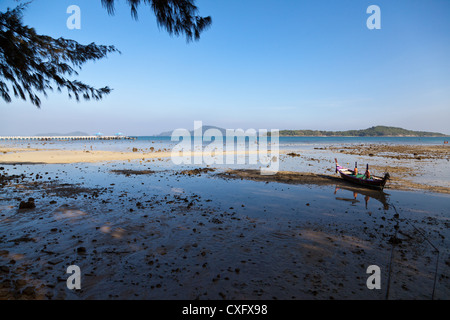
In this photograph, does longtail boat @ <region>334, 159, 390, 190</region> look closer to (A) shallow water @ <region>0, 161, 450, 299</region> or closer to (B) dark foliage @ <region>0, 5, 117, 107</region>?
(A) shallow water @ <region>0, 161, 450, 299</region>

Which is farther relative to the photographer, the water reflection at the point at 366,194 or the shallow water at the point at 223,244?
the water reflection at the point at 366,194

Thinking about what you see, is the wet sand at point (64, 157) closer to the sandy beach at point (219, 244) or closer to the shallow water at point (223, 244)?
the sandy beach at point (219, 244)

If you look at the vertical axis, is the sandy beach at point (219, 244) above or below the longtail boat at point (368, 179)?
below

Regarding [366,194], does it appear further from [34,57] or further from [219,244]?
[34,57]

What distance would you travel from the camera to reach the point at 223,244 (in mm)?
7512

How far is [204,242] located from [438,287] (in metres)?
6.37

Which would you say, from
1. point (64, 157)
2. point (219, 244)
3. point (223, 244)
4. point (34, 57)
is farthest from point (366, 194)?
point (64, 157)

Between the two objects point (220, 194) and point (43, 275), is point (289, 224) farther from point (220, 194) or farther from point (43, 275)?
point (43, 275)

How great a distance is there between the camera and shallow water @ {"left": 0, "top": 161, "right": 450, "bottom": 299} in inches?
208

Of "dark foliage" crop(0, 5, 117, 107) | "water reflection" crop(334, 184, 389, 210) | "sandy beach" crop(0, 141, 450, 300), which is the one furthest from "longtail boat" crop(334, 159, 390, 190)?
"dark foliage" crop(0, 5, 117, 107)

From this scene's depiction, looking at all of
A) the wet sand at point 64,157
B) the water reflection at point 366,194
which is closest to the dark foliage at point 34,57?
the water reflection at point 366,194

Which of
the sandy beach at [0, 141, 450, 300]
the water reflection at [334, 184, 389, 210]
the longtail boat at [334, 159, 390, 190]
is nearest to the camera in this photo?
the sandy beach at [0, 141, 450, 300]

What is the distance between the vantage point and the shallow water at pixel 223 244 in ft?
17.3

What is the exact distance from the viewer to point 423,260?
6.66 meters
